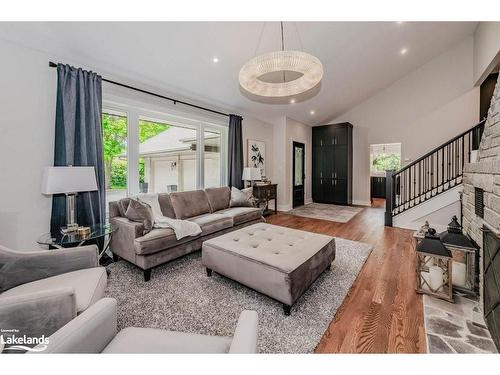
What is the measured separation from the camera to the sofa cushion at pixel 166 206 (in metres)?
3.17

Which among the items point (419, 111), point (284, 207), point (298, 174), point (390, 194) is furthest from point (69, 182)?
point (419, 111)

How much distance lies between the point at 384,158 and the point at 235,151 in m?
6.87

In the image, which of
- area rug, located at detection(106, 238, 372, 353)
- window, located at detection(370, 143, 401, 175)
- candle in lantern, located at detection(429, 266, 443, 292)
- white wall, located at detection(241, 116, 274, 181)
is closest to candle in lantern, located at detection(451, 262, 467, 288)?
candle in lantern, located at detection(429, 266, 443, 292)

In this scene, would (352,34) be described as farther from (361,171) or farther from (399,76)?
(361,171)

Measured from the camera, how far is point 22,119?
229cm

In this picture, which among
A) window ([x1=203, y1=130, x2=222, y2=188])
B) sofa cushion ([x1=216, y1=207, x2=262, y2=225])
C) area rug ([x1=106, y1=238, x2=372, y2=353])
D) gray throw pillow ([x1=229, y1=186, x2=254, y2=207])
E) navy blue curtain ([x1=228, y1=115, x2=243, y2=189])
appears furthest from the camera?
navy blue curtain ([x1=228, y1=115, x2=243, y2=189])

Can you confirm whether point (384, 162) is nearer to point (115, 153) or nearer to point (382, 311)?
point (382, 311)

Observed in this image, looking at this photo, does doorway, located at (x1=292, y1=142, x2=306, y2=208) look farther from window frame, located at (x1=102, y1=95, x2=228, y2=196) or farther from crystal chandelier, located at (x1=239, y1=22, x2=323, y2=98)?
crystal chandelier, located at (x1=239, y1=22, x2=323, y2=98)

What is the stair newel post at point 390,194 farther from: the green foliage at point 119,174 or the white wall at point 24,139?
the white wall at point 24,139

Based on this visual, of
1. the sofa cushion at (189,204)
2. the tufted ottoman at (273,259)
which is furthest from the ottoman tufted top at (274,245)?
the sofa cushion at (189,204)

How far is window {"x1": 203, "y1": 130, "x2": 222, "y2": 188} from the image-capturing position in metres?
4.66

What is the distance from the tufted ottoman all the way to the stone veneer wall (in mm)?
1287

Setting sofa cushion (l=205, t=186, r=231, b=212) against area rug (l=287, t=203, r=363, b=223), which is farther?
area rug (l=287, t=203, r=363, b=223)
